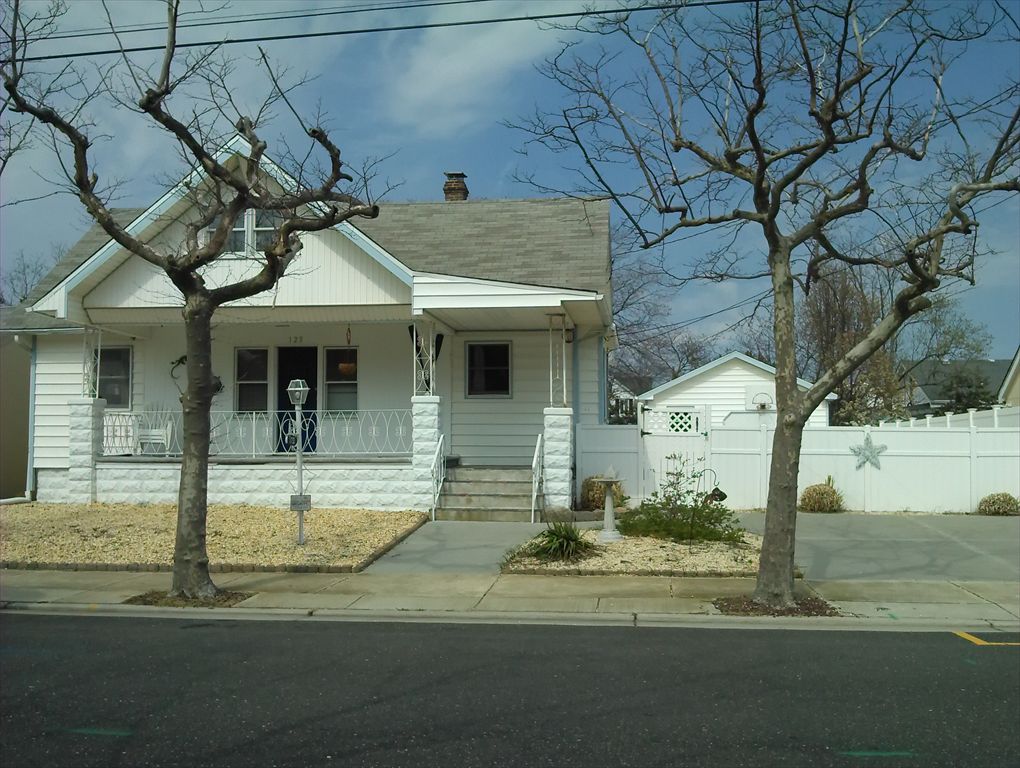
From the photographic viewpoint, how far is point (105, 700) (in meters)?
6.41

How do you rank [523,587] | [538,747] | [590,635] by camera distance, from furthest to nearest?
[523,587] → [590,635] → [538,747]

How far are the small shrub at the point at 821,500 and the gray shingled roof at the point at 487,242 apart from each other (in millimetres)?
5438

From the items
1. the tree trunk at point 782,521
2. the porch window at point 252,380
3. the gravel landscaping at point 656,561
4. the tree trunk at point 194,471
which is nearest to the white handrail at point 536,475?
the gravel landscaping at point 656,561

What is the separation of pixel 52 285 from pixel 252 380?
13.6ft

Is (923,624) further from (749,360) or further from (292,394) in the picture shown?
(749,360)

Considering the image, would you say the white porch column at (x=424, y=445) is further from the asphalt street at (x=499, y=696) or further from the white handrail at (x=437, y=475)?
the asphalt street at (x=499, y=696)

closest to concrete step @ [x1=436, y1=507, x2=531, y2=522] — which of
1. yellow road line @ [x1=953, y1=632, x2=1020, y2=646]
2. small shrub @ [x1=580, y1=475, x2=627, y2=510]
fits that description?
small shrub @ [x1=580, y1=475, x2=627, y2=510]

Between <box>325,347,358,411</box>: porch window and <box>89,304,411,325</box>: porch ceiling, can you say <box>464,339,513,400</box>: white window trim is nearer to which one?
<box>89,304,411,325</box>: porch ceiling

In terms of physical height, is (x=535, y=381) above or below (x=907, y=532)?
above

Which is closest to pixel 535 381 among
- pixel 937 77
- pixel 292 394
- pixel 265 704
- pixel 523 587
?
pixel 292 394

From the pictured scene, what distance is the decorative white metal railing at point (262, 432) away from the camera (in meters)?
17.9

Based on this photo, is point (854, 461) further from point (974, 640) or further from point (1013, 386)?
point (1013, 386)

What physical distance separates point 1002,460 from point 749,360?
1193 centimetres

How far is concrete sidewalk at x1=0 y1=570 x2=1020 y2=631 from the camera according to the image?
9539mm
